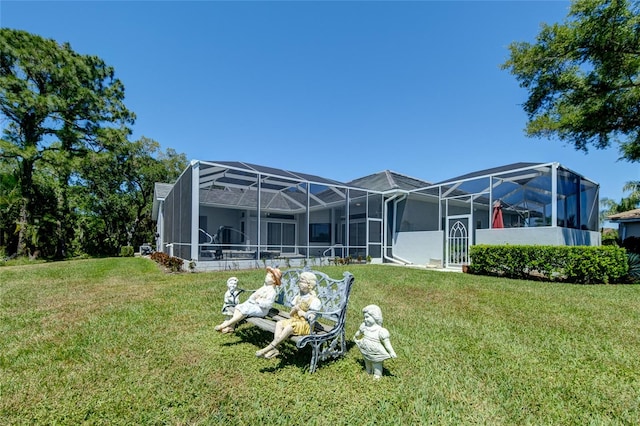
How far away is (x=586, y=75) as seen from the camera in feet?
33.1

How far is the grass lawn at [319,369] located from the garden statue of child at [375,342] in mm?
200

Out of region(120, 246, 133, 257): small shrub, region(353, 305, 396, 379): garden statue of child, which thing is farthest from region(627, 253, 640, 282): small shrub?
region(120, 246, 133, 257): small shrub

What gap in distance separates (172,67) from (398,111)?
11457 millimetres

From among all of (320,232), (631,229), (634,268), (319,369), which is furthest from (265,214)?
(631,229)

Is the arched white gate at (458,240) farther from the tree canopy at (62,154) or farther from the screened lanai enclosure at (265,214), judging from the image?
the tree canopy at (62,154)

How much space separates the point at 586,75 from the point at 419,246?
9273 millimetres

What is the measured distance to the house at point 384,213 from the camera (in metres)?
10.9

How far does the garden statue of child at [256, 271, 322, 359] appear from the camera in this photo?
3.10 m

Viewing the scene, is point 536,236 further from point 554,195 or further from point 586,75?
point 586,75

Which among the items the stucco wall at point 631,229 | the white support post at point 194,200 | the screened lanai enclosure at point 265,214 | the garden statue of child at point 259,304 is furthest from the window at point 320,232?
the stucco wall at point 631,229

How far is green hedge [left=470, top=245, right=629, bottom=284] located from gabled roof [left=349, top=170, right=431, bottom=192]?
6254 millimetres

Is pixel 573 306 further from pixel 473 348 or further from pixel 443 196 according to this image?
pixel 443 196

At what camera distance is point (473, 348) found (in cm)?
369

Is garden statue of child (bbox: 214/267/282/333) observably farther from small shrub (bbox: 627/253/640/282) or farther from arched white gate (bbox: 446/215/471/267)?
small shrub (bbox: 627/253/640/282)
